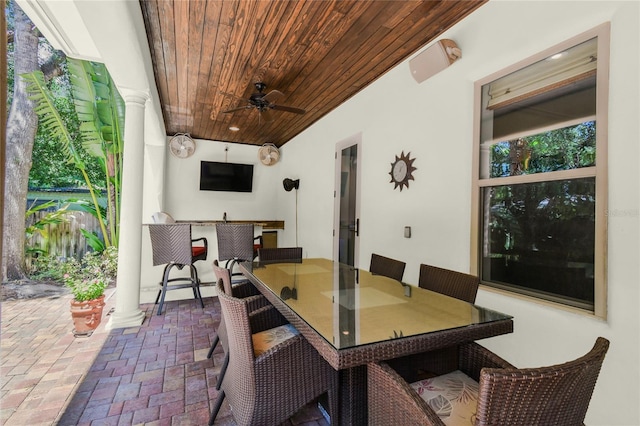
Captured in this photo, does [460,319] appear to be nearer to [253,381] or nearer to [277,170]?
[253,381]

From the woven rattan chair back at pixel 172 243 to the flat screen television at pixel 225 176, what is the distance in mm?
2762

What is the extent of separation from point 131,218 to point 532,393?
3.80 m

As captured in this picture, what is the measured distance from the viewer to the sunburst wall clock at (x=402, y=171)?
306 cm

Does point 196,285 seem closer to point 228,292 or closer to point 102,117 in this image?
point 228,292

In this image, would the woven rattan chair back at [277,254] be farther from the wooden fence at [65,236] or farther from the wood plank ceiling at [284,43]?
the wooden fence at [65,236]

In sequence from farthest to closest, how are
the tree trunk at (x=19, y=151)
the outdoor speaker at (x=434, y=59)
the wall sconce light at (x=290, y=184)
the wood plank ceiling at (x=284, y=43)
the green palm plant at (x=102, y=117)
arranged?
the wall sconce light at (x=290, y=184) → the tree trunk at (x=19, y=151) → the green palm plant at (x=102, y=117) → the outdoor speaker at (x=434, y=59) → the wood plank ceiling at (x=284, y=43)

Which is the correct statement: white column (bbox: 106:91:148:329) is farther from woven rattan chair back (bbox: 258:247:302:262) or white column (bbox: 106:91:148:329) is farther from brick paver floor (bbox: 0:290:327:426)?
woven rattan chair back (bbox: 258:247:302:262)

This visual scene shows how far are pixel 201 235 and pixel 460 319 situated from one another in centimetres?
465

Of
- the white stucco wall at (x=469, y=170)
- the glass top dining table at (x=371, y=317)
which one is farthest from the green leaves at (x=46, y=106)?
the glass top dining table at (x=371, y=317)

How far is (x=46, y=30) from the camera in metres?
2.42

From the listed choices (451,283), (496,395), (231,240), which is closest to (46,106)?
(231,240)

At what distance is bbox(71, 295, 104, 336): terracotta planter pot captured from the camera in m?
3.09

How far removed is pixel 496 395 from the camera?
0.77m

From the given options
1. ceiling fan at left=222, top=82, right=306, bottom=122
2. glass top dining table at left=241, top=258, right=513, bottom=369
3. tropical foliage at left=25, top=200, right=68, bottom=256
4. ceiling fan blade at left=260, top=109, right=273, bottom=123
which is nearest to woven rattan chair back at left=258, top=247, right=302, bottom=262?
glass top dining table at left=241, top=258, right=513, bottom=369
